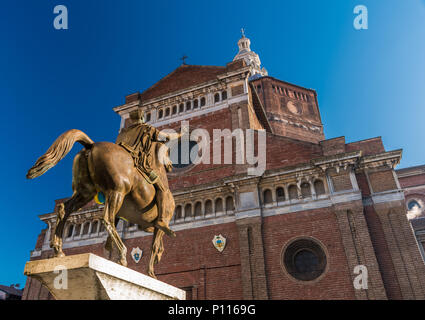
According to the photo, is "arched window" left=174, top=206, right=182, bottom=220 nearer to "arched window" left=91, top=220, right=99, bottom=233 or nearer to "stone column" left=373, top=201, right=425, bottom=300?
"arched window" left=91, top=220, right=99, bottom=233

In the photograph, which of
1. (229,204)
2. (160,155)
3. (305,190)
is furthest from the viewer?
(229,204)

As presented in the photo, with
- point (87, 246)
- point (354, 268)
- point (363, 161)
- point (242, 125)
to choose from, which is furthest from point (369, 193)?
point (87, 246)

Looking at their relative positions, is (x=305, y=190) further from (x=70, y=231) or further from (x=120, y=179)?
(x=70, y=231)

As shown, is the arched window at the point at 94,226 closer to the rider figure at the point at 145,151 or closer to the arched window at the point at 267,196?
the arched window at the point at 267,196

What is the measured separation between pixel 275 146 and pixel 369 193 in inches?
191

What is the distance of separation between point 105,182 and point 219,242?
1042 centimetres

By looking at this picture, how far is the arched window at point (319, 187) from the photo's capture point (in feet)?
46.6

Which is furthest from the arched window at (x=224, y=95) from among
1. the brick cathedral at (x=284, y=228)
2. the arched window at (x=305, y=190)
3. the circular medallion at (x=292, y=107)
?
the circular medallion at (x=292, y=107)

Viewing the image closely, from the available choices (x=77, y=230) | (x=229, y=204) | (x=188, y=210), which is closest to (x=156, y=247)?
(x=229, y=204)

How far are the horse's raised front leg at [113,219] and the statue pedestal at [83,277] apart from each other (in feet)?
1.86

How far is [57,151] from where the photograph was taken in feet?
15.2

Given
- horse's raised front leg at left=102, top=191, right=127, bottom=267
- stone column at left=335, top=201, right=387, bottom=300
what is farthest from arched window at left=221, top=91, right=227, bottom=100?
horse's raised front leg at left=102, top=191, right=127, bottom=267

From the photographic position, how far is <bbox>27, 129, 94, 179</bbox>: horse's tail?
4.36 meters

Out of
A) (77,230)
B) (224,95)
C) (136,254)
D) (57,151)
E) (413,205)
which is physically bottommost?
(57,151)
